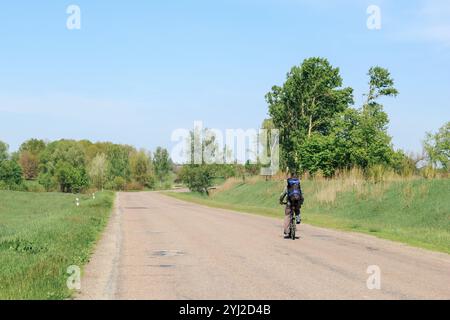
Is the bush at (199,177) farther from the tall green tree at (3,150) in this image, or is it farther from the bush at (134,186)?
the tall green tree at (3,150)

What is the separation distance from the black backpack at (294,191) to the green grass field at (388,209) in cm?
359

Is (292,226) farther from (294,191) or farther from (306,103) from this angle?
(306,103)

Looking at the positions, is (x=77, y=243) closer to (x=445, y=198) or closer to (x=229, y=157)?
(x=445, y=198)

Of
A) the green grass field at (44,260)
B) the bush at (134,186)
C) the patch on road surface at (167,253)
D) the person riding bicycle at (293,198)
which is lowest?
the bush at (134,186)

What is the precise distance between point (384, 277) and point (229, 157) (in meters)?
72.2

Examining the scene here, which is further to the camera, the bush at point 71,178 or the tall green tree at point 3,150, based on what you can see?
the tall green tree at point 3,150

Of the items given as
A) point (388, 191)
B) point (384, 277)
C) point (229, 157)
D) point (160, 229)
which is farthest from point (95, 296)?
point (229, 157)

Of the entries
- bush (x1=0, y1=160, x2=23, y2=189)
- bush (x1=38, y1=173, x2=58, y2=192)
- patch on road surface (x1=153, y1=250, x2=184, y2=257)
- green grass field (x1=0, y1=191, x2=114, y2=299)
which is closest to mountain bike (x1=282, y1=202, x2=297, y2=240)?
patch on road surface (x1=153, y1=250, x2=184, y2=257)

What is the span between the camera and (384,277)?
9648 mm

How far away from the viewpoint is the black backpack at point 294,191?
1658 centimetres

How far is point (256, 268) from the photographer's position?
10.5m

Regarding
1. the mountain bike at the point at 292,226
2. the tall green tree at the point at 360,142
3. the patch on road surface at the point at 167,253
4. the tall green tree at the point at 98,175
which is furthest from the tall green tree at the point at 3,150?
the patch on road surface at the point at 167,253

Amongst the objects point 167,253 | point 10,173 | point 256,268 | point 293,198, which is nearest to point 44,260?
point 167,253

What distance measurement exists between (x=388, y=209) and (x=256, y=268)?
17.9 m
